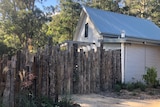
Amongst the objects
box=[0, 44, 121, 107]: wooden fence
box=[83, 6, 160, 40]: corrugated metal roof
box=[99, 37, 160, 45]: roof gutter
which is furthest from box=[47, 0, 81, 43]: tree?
box=[0, 44, 121, 107]: wooden fence

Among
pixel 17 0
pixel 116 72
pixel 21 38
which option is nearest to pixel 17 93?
pixel 116 72

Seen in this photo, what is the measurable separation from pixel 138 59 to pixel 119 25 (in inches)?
164

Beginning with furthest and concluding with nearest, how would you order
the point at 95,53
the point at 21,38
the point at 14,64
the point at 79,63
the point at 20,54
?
the point at 21,38 < the point at 95,53 < the point at 79,63 < the point at 20,54 < the point at 14,64

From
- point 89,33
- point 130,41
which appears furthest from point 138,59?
point 89,33

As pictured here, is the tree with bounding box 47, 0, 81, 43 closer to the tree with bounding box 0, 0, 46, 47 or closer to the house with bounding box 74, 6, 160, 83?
the tree with bounding box 0, 0, 46, 47

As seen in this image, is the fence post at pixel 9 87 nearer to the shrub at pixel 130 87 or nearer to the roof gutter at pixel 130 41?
the shrub at pixel 130 87

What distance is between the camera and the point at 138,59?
51.8ft

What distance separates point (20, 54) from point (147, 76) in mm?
8354

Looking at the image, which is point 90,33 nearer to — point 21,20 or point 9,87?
point 21,20

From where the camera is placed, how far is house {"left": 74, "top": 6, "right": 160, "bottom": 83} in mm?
15062

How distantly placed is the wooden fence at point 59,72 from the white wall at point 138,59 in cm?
131

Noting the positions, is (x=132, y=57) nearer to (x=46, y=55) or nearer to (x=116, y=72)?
(x=116, y=72)

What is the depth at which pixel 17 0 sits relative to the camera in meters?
25.5

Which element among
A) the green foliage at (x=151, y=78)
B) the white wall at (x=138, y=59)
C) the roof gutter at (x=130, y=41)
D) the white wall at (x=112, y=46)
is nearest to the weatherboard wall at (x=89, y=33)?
the white wall at (x=112, y=46)
